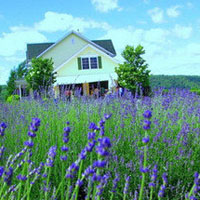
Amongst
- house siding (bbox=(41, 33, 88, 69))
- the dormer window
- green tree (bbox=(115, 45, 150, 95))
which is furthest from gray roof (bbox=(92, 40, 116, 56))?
green tree (bbox=(115, 45, 150, 95))

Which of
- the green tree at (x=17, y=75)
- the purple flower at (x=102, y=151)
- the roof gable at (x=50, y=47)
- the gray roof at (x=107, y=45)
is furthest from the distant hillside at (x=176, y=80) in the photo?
the purple flower at (x=102, y=151)

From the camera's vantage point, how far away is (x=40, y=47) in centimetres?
3309

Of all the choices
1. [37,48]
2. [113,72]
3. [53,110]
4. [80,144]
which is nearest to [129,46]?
[113,72]

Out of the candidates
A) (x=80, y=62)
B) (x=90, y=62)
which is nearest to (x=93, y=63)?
(x=90, y=62)

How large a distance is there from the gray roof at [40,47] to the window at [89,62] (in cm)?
609

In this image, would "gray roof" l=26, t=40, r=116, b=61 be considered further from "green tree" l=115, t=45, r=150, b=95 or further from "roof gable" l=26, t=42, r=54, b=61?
"green tree" l=115, t=45, r=150, b=95

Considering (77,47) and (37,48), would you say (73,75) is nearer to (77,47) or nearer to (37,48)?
(77,47)

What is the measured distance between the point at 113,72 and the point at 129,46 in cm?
397

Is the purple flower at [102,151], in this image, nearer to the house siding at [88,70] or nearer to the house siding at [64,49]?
the house siding at [88,70]

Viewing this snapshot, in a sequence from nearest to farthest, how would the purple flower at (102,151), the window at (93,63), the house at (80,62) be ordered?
the purple flower at (102,151) < the house at (80,62) < the window at (93,63)

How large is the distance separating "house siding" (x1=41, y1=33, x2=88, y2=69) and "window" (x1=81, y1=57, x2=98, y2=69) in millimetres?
4228

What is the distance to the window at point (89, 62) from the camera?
28.8 metres

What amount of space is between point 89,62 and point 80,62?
105 centimetres

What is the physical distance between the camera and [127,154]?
372 cm
